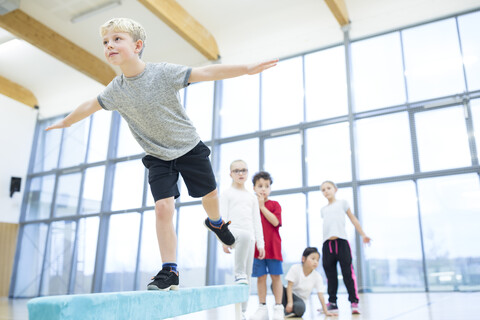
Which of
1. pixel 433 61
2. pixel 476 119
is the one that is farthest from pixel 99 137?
pixel 476 119

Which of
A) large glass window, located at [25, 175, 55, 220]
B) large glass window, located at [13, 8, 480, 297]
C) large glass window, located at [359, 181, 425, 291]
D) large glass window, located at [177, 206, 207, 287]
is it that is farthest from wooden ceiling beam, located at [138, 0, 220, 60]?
large glass window, located at [25, 175, 55, 220]

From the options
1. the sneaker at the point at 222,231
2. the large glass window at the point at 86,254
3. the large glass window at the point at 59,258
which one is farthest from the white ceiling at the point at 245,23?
the sneaker at the point at 222,231

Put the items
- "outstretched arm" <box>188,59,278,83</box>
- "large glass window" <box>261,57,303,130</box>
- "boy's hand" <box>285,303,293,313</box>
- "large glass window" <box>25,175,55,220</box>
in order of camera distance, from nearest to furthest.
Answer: "outstretched arm" <box>188,59,278,83</box> → "boy's hand" <box>285,303,293,313</box> → "large glass window" <box>261,57,303,130</box> → "large glass window" <box>25,175,55,220</box>

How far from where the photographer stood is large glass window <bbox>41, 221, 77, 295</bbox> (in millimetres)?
9234

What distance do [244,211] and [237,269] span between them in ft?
1.23

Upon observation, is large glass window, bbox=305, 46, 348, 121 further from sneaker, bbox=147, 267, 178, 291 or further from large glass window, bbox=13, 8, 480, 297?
sneaker, bbox=147, 267, 178, 291

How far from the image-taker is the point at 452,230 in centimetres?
568

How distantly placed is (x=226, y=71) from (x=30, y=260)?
10.1 meters

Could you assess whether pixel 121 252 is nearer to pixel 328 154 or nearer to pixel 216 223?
pixel 328 154

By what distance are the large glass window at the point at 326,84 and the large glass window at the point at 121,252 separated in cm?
413

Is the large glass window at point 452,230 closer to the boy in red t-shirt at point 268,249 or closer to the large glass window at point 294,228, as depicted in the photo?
the large glass window at point 294,228

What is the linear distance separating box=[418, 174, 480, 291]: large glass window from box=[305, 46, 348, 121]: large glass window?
1.93 metres

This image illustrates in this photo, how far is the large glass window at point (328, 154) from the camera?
21.7 ft

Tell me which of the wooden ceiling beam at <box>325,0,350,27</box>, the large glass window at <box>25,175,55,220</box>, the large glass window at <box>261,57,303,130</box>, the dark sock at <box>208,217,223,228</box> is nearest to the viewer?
the dark sock at <box>208,217,223,228</box>
